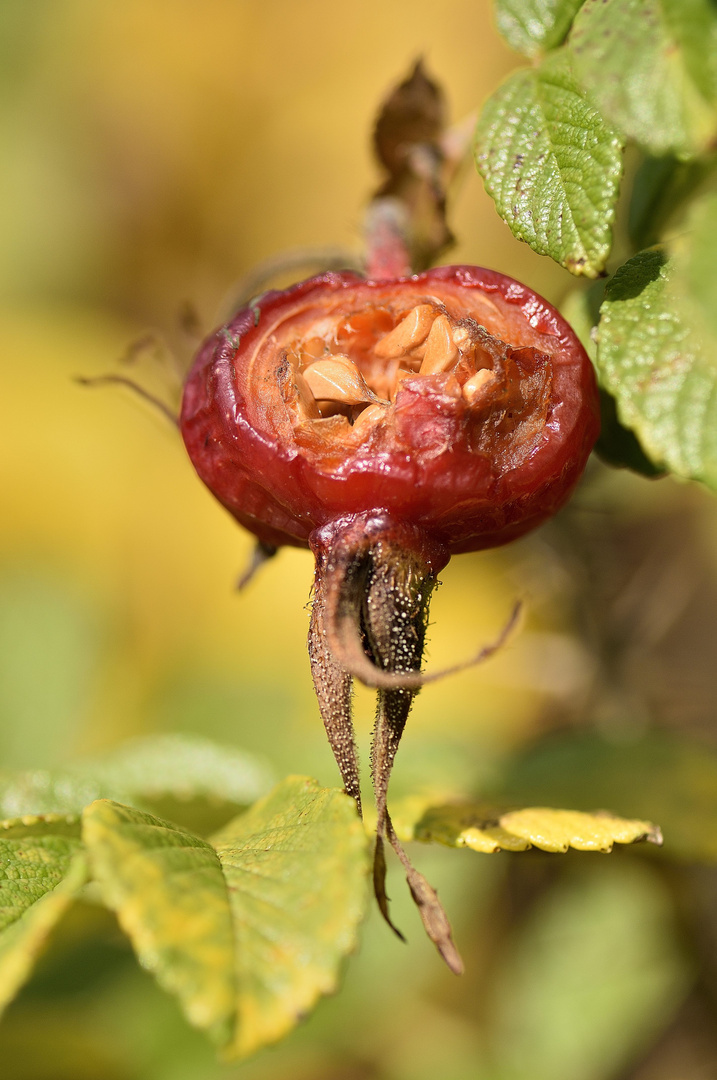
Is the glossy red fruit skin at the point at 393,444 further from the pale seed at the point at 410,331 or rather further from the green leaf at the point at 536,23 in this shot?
the green leaf at the point at 536,23

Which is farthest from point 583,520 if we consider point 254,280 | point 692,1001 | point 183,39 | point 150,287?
point 183,39

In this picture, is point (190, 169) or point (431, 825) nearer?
point (431, 825)

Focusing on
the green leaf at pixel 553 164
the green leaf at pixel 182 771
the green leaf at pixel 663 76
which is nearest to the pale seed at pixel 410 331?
the green leaf at pixel 553 164

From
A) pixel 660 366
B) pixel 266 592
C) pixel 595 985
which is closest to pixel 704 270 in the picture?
pixel 660 366

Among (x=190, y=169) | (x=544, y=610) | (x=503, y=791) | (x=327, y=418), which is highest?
(x=327, y=418)

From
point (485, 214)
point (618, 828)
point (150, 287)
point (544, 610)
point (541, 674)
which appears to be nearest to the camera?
point (618, 828)

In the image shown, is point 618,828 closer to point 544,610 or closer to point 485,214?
point 544,610
